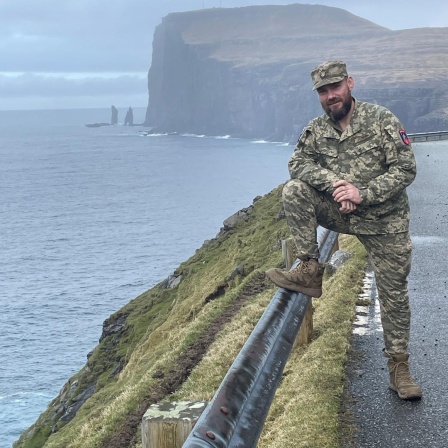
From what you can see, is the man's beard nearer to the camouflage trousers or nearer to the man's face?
the man's face

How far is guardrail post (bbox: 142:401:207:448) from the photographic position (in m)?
2.90

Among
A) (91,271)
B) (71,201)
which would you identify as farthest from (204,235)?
(71,201)

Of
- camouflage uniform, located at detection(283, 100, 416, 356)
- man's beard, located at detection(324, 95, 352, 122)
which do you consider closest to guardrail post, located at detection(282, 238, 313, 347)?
camouflage uniform, located at detection(283, 100, 416, 356)

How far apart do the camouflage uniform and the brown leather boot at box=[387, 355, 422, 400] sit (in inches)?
3.6

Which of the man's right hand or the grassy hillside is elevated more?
the man's right hand

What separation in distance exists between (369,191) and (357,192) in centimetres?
9

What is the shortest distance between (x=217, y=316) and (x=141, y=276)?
49.2 metres

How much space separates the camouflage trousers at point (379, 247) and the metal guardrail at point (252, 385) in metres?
0.55

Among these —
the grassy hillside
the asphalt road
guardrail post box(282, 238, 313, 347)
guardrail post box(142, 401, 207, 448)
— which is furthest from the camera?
guardrail post box(282, 238, 313, 347)

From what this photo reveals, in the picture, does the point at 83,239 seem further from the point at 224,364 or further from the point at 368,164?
the point at 368,164

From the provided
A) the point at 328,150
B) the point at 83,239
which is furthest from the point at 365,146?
the point at 83,239

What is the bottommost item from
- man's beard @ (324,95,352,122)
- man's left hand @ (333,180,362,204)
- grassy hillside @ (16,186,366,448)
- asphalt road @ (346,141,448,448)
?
grassy hillside @ (16,186,366,448)

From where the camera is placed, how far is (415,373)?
635 cm

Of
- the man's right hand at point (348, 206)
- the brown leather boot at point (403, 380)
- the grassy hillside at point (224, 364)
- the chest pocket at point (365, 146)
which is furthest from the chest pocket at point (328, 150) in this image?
the grassy hillside at point (224, 364)
